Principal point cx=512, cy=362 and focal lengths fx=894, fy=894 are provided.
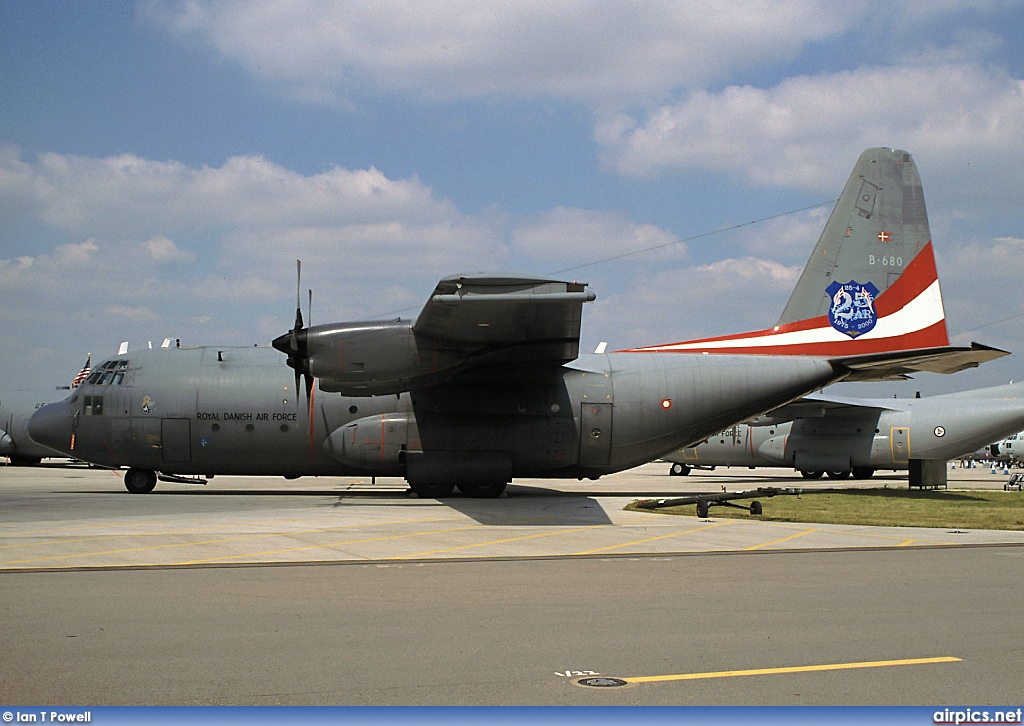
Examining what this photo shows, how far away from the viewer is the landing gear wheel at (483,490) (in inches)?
948

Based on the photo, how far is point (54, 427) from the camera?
24.2 meters

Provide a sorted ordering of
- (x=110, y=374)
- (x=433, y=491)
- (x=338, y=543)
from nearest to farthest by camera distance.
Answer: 1. (x=338, y=543)
2. (x=433, y=491)
3. (x=110, y=374)

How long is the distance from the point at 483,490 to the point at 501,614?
16022 millimetres

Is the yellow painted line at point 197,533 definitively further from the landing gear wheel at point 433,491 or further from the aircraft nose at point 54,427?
the aircraft nose at point 54,427

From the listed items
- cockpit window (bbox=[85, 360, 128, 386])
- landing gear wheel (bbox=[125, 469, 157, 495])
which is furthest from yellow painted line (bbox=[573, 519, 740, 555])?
cockpit window (bbox=[85, 360, 128, 386])

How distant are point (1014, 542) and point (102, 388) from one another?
2168 cm

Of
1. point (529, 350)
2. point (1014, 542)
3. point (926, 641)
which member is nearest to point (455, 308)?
point (529, 350)

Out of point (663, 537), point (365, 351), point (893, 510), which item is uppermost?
point (365, 351)

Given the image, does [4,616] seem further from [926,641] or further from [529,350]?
[529,350]

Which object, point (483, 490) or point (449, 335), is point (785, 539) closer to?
point (449, 335)

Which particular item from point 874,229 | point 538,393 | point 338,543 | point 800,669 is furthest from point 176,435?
point 800,669

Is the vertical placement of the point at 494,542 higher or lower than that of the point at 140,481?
lower

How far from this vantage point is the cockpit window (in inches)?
955

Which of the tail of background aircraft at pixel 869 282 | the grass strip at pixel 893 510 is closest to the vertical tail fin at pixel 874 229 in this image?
the tail of background aircraft at pixel 869 282
